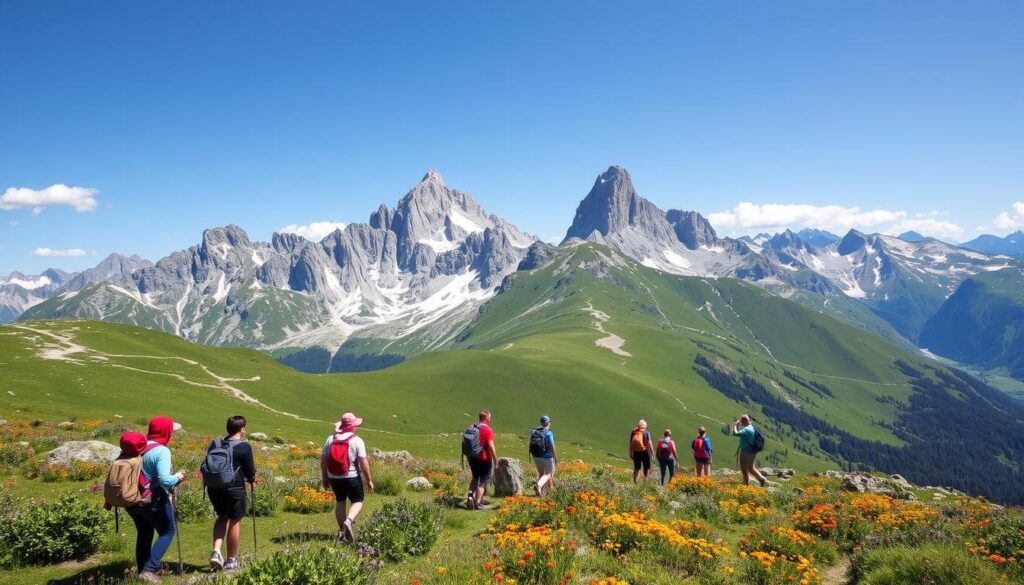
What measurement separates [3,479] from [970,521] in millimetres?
35425

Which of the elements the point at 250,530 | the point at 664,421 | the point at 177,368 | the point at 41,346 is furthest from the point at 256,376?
the point at 664,421

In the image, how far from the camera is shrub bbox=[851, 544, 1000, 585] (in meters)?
10.6

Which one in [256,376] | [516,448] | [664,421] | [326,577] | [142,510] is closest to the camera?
[326,577]

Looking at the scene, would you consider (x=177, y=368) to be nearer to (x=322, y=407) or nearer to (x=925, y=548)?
(x=322, y=407)

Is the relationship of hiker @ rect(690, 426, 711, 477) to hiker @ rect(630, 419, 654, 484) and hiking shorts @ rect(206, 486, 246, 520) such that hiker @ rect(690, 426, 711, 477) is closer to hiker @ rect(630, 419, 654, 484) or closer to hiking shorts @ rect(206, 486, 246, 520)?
hiker @ rect(630, 419, 654, 484)

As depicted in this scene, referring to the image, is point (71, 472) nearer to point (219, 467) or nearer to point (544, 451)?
point (219, 467)

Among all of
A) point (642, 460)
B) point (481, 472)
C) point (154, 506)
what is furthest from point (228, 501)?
point (642, 460)

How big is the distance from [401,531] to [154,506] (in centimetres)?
557

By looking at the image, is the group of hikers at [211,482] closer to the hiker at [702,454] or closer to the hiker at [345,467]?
the hiker at [345,467]

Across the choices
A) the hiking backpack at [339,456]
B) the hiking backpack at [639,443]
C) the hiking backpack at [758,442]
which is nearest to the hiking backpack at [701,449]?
the hiking backpack at [758,442]

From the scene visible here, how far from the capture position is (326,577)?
8820mm

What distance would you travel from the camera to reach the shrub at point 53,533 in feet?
40.4

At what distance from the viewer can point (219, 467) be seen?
39.3ft

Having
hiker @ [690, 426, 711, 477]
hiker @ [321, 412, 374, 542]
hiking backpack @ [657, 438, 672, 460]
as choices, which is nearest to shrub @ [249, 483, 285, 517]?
hiker @ [321, 412, 374, 542]
